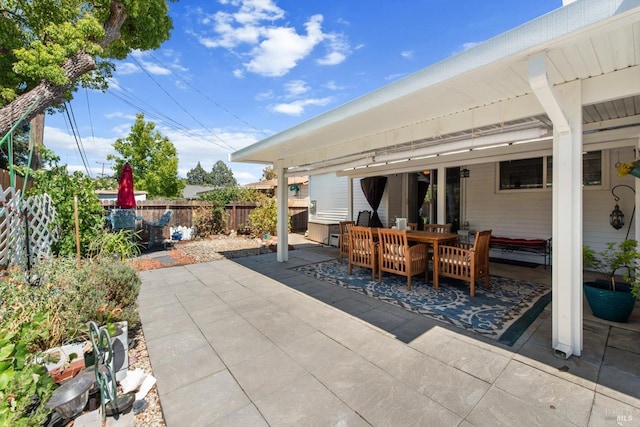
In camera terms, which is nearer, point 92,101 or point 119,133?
point 92,101

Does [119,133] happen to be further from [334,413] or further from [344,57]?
[334,413]

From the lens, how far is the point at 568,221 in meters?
2.39

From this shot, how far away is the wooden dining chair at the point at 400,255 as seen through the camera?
427 cm

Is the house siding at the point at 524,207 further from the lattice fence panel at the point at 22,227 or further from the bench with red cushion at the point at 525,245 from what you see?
the lattice fence panel at the point at 22,227

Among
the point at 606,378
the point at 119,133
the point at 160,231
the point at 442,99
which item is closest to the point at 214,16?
the point at 160,231

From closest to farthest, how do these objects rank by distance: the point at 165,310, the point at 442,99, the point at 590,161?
the point at 442,99 < the point at 165,310 < the point at 590,161

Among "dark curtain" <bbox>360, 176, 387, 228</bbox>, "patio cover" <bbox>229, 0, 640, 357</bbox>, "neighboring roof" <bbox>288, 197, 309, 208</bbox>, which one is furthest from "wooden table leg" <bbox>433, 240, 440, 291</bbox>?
"neighboring roof" <bbox>288, 197, 309, 208</bbox>

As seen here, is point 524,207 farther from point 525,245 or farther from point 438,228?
point 438,228

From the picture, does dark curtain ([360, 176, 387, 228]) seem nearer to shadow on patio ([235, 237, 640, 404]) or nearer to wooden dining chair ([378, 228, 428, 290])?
wooden dining chair ([378, 228, 428, 290])

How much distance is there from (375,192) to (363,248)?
145 inches

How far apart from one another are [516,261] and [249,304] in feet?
20.0

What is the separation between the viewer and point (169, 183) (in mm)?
15305

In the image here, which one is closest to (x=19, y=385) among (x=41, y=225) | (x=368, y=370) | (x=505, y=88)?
(x=368, y=370)

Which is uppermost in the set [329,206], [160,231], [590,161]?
[590,161]
